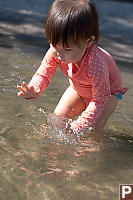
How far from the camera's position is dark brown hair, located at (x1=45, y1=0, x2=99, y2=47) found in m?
2.56

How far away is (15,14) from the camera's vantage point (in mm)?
8406

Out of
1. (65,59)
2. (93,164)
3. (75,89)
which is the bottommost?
(93,164)

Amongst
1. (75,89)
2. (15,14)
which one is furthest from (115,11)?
(75,89)

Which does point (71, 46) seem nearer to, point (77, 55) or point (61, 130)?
point (77, 55)

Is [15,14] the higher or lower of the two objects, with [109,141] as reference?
higher

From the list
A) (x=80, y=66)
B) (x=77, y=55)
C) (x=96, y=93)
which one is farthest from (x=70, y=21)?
(x=96, y=93)

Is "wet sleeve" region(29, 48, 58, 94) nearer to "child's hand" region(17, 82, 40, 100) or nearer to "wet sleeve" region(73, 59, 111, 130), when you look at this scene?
"child's hand" region(17, 82, 40, 100)

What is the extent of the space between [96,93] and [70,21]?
556 millimetres

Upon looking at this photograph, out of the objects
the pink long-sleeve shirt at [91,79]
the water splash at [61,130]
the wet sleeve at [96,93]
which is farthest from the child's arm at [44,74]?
the wet sleeve at [96,93]

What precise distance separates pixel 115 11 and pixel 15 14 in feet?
7.52

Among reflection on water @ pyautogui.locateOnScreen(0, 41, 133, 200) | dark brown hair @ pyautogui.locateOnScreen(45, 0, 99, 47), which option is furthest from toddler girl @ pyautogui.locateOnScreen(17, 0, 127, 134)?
reflection on water @ pyautogui.locateOnScreen(0, 41, 133, 200)

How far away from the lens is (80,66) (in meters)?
2.91

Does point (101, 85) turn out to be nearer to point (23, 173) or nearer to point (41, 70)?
point (41, 70)

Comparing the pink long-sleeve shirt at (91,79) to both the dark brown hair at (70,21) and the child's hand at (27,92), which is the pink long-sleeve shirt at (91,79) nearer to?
the child's hand at (27,92)
